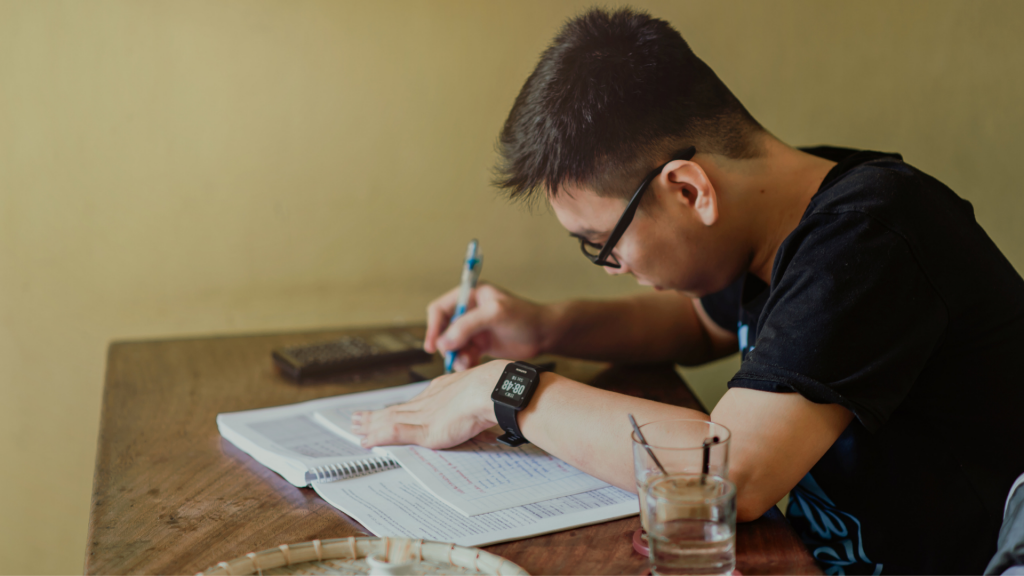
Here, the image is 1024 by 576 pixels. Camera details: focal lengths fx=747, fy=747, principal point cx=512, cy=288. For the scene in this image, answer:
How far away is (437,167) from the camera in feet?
5.41

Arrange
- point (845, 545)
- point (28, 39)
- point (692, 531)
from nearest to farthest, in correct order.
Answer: point (692, 531) < point (845, 545) < point (28, 39)

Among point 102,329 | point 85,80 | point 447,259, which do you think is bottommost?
point 102,329

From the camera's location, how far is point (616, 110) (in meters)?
0.92

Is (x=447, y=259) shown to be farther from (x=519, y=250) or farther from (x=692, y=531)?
(x=692, y=531)

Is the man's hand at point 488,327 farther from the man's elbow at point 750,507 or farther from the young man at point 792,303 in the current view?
the man's elbow at point 750,507

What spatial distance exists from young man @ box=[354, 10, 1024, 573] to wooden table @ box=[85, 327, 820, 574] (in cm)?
11

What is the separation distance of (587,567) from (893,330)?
1.28 ft

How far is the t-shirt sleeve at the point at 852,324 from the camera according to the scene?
74 centimetres

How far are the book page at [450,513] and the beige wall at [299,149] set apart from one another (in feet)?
2.90

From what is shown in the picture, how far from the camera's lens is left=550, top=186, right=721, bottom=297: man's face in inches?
37.8

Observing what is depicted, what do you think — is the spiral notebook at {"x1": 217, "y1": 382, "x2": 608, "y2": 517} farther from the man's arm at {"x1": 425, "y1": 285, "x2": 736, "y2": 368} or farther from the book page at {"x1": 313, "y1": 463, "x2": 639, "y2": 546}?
the man's arm at {"x1": 425, "y1": 285, "x2": 736, "y2": 368}

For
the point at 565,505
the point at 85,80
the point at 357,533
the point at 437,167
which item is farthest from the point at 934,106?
the point at 85,80

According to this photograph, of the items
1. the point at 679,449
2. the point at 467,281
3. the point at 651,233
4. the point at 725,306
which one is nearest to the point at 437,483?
the point at 679,449

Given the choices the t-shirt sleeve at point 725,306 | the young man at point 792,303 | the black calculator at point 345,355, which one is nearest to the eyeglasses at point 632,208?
the young man at point 792,303
